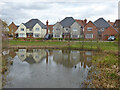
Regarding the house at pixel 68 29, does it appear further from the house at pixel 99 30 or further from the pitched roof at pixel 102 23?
the pitched roof at pixel 102 23

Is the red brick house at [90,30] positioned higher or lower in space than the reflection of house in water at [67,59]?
higher

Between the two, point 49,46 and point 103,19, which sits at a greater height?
point 103,19

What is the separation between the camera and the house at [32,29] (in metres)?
41.9

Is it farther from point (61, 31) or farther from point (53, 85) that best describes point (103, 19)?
point (53, 85)

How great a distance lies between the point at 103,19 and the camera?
4012cm

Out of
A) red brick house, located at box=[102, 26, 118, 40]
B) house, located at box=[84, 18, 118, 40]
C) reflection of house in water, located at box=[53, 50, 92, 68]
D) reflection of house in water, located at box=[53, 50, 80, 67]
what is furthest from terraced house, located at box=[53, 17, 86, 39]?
reflection of house in water, located at box=[53, 50, 92, 68]

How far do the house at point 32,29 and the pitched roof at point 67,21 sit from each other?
693 centimetres

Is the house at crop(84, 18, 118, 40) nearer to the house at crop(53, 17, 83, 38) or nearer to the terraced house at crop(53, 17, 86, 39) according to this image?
the terraced house at crop(53, 17, 86, 39)

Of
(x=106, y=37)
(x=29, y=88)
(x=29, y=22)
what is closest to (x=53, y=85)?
(x=29, y=88)

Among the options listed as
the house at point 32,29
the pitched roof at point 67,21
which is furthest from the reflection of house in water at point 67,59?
the house at point 32,29

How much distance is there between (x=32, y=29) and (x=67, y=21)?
1145cm

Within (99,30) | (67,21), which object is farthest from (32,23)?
(99,30)

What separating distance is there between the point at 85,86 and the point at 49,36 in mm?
35506

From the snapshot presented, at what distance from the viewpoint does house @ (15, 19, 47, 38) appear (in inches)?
1651
